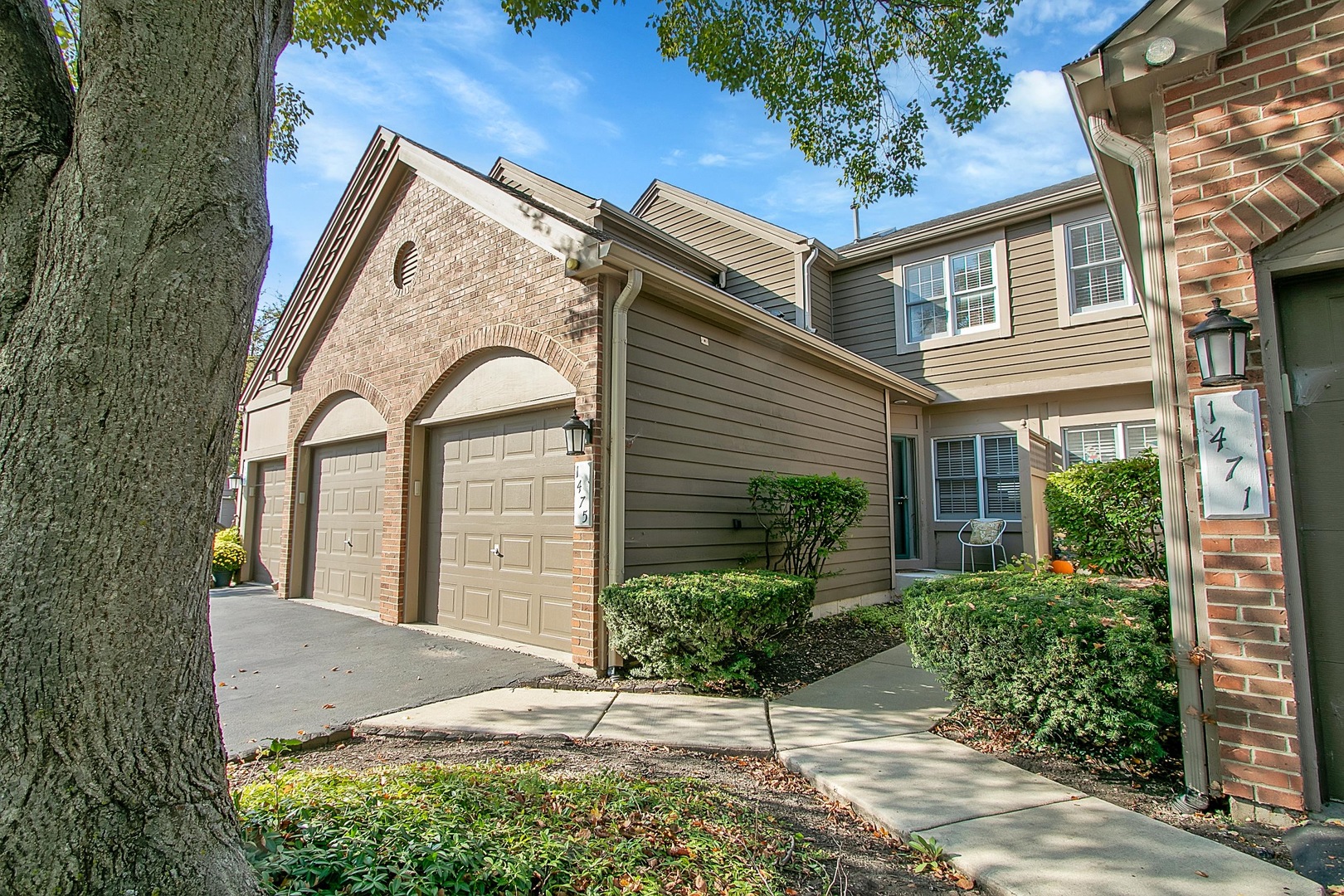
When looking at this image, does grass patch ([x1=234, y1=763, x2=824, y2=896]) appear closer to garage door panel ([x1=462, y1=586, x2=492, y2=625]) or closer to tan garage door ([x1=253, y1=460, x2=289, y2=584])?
garage door panel ([x1=462, y1=586, x2=492, y2=625])

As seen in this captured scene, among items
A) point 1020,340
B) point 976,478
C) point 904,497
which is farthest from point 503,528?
point 1020,340

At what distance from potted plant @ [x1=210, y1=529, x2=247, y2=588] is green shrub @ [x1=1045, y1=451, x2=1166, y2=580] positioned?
39.8ft

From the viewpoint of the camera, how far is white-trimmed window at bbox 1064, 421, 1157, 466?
1000cm

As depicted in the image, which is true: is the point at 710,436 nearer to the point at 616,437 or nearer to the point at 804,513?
the point at 804,513

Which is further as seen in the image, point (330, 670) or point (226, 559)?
point (226, 559)

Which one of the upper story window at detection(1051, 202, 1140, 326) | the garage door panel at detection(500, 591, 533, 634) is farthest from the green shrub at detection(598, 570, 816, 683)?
the upper story window at detection(1051, 202, 1140, 326)

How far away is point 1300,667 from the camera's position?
299 centimetres

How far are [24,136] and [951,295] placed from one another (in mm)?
11921

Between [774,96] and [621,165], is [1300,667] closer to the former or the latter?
[774,96]

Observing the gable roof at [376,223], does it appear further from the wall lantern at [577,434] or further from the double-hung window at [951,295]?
the double-hung window at [951,295]

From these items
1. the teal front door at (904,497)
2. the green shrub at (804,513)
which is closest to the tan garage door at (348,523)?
the green shrub at (804,513)

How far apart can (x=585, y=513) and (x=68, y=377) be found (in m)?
4.18

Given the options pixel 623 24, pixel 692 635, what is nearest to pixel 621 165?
pixel 623 24

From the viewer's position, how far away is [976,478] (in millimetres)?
11266
